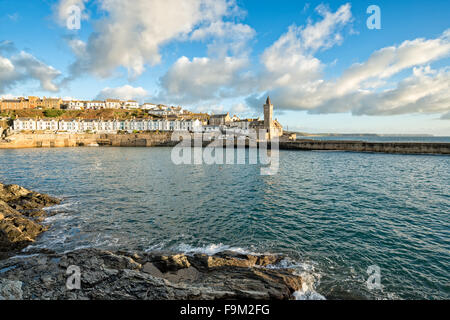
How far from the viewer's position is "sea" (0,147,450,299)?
23.6 feet

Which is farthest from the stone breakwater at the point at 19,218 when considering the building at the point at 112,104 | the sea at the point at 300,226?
the building at the point at 112,104

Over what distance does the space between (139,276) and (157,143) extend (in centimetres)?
8497

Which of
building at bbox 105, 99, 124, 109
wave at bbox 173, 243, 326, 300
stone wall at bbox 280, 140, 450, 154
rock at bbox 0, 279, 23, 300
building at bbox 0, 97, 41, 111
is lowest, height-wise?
wave at bbox 173, 243, 326, 300

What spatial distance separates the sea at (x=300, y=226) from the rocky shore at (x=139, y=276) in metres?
0.78

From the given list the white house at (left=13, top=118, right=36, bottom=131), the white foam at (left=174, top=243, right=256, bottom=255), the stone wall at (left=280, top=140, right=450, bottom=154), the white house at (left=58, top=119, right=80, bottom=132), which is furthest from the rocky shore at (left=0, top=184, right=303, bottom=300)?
the white house at (left=13, top=118, right=36, bottom=131)

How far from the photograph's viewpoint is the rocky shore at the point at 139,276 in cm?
553

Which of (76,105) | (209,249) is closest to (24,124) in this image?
(76,105)

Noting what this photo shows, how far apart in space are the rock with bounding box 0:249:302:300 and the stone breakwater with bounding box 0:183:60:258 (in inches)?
62.8

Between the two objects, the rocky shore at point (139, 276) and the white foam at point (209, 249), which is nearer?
the rocky shore at point (139, 276)

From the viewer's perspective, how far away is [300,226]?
1118cm

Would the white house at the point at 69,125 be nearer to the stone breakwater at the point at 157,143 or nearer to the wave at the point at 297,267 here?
the stone breakwater at the point at 157,143

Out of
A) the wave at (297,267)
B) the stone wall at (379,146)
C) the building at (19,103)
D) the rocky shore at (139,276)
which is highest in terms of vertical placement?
the building at (19,103)

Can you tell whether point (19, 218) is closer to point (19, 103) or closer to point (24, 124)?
point (24, 124)

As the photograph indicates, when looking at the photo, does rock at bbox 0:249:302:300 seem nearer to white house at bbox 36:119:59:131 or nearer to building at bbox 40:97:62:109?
white house at bbox 36:119:59:131
